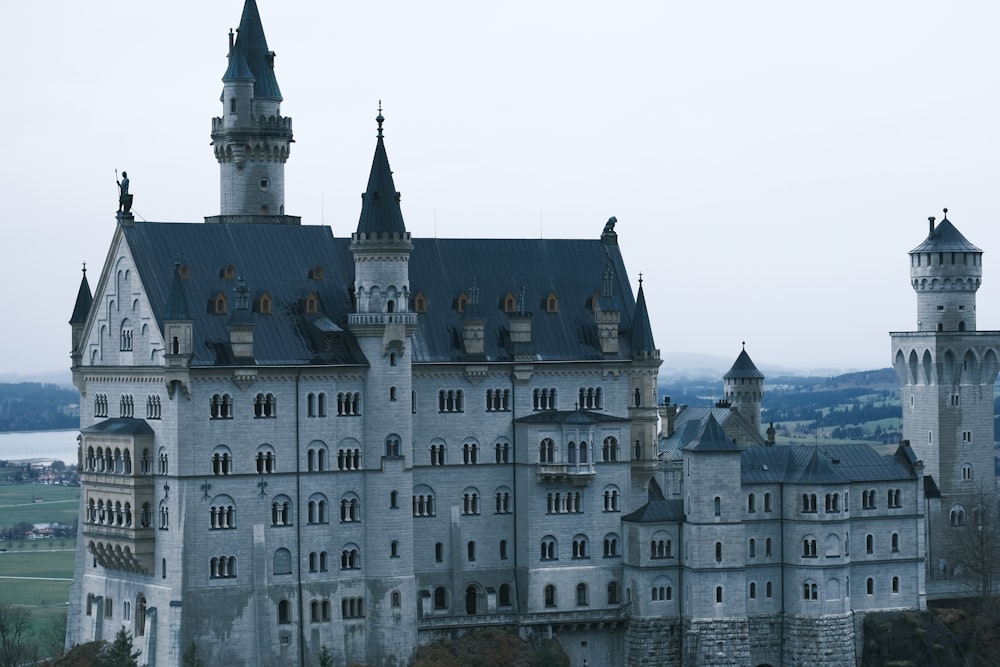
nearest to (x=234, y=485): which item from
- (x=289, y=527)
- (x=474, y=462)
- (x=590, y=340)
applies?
(x=289, y=527)

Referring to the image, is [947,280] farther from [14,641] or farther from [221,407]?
[14,641]

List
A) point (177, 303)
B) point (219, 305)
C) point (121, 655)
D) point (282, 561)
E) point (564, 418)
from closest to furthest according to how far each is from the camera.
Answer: point (121, 655) → point (177, 303) → point (219, 305) → point (282, 561) → point (564, 418)

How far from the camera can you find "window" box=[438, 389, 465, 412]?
461 ft

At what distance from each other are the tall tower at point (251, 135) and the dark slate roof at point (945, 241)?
4651cm

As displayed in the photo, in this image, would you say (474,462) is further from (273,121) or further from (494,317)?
(273,121)

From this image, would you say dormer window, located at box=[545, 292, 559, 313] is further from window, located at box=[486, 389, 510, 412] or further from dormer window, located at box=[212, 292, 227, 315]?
dormer window, located at box=[212, 292, 227, 315]

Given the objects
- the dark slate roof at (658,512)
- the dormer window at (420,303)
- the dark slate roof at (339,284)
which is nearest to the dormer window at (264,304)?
the dark slate roof at (339,284)

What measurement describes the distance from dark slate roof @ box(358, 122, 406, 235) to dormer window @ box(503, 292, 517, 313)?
37.4 ft

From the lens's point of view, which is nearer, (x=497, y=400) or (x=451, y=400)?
Result: (x=451, y=400)

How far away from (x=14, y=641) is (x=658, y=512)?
48.2 m

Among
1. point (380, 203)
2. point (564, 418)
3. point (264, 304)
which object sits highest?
point (380, 203)

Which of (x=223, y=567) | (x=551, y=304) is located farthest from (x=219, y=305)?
(x=551, y=304)

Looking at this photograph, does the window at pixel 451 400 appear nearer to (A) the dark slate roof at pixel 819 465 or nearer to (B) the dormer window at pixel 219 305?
(B) the dormer window at pixel 219 305

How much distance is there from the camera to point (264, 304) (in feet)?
444
